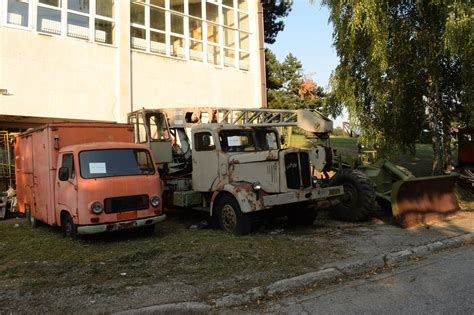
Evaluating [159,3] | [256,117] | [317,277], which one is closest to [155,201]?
[256,117]

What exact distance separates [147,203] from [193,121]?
10.6 ft

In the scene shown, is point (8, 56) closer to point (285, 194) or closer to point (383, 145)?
point (285, 194)

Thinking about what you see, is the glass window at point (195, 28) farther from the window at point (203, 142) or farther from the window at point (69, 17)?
the window at point (203, 142)

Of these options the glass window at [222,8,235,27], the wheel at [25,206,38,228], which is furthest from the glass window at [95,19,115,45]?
the wheel at [25,206,38,228]

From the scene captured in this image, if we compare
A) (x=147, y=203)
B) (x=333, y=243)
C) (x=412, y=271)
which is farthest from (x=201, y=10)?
(x=412, y=271)

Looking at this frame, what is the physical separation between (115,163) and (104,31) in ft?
33.3

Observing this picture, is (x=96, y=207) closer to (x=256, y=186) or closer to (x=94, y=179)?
(x=94, y=179)

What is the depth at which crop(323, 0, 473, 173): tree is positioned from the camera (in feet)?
42.6

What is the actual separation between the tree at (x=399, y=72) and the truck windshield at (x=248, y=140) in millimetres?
3853

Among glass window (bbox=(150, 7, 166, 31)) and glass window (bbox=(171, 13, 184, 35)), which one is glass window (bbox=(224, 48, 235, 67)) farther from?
glass window (bbox=(150, 7, 166, 31))

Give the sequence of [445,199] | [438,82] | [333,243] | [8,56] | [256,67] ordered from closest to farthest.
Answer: [333,243] < [445,199] < [438,82] < [8,56] < [256,67]

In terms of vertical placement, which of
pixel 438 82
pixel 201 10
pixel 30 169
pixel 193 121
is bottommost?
pixel 30 169

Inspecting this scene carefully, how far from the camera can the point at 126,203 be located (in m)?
9.52

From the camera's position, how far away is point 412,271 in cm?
717
